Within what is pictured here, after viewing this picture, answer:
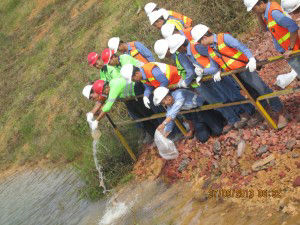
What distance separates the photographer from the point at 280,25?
Result: 5.33 metres

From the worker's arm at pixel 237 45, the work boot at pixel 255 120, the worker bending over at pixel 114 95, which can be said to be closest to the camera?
the worker's arm at pixel 237 45

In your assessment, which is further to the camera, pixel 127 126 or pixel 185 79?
pixel 127 126

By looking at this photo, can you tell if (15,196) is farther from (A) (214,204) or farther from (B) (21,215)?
(A) (214,204)

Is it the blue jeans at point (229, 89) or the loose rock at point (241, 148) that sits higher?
the blue jeans at point (229, 89)

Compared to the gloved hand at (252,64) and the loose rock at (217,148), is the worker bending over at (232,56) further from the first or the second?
the loose rock at (217,148)

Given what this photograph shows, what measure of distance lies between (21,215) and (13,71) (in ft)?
41.9

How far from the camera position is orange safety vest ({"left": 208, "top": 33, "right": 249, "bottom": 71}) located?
5.82m

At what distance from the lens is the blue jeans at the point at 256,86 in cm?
593

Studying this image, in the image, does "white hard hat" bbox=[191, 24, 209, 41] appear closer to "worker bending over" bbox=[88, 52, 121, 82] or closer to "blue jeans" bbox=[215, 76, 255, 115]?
"blue jeans" bbox=[215, 76, 255, 115]

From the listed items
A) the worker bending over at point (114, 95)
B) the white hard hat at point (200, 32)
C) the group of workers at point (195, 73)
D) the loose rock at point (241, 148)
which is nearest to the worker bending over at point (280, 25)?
the group of workers at point (195, 73)

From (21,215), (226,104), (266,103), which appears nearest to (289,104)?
(266,103)

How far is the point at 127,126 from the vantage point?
9.53 meters

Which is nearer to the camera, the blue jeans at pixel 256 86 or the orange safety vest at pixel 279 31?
the orange safety vest at pixel 279 31
